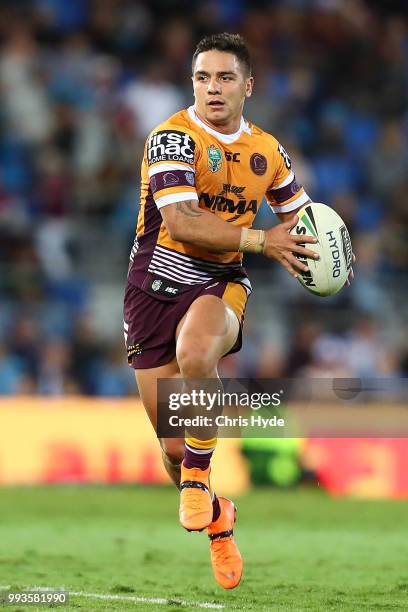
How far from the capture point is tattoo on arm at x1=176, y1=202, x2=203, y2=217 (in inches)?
263

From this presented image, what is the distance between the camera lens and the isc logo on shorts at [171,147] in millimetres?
6797

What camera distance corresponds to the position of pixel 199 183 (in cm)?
695

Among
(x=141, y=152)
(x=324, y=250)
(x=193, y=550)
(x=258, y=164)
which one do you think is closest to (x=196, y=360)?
(x=324, y=250)

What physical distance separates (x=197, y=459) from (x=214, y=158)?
5.38 feet

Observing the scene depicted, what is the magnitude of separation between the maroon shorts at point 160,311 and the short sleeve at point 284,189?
60 cm

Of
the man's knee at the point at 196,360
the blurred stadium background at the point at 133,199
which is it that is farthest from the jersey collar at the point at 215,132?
the blurred stadium background at the point at 133,199

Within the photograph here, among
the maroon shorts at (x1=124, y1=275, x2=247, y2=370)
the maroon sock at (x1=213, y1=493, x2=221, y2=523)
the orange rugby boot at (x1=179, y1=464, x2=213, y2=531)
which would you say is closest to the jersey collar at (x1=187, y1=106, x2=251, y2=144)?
the maroon shorts at (x1=124, y1=275, x2=247, y2=370)

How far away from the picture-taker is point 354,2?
18781 mm

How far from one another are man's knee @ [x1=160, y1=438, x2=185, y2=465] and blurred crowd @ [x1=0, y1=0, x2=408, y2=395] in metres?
6.83

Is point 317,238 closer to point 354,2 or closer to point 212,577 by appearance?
point 212,577

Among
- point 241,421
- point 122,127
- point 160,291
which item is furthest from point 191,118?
point 122,127

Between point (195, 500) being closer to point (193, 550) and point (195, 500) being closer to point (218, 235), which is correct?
point (218, 235)

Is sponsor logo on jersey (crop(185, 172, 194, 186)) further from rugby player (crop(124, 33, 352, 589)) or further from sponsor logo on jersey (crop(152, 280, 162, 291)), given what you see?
sponsor logo on jersey (crop(152, 280, 162, 291))

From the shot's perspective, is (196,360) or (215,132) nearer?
(196,360)
